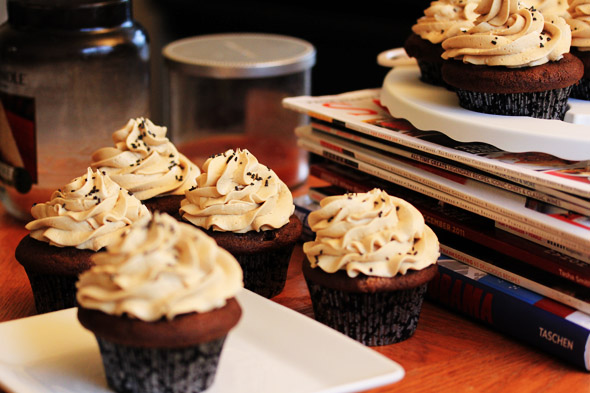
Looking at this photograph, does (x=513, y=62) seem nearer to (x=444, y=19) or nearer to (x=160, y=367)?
(x=444, y=19)

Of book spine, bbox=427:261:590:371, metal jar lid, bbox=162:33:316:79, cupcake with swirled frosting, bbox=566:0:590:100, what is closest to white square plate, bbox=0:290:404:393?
book spine, bbox=427:261:590:371

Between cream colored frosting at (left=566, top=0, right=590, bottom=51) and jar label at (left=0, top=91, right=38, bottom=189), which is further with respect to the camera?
jar label at (left=0, top=91, right=38, bottom=189)

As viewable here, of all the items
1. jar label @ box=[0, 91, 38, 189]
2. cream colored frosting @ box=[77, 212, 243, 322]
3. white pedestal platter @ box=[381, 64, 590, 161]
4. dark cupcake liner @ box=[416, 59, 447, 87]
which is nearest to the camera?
cream colored frosting @ box=[77, 212, 243, 322]

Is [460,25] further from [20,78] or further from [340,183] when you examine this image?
[20,78]

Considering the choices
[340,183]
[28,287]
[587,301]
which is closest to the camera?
[587,301]

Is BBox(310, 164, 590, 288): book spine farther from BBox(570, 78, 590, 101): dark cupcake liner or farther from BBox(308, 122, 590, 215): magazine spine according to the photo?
BBox(570, 78, 590, 101): dark cupcake liner

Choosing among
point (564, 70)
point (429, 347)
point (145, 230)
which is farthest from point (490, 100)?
point (145, 230)

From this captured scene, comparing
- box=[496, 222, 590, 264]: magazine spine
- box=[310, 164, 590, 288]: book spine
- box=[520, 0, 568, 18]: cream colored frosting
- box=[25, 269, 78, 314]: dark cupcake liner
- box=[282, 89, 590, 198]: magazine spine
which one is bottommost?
box=[25, 269, 78, 314]: dark cupcake liner
